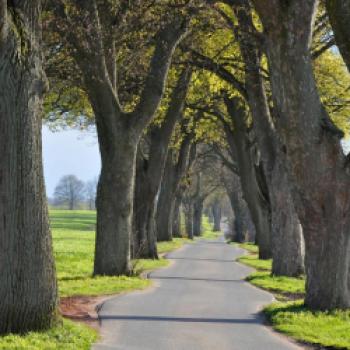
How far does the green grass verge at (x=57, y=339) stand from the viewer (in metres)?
8.06

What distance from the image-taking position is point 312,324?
11117mm

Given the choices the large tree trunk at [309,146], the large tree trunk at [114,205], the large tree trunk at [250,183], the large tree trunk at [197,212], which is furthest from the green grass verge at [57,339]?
the large tree trunk at [197,212]

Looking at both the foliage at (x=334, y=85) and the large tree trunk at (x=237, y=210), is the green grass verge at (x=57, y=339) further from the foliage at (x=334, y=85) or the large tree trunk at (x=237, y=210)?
the large tree trunk at (x=237, y=210)

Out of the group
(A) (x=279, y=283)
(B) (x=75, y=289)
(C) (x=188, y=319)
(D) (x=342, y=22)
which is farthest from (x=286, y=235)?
(D) (x=342, y=22)

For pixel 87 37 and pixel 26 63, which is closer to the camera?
pixel 26 63

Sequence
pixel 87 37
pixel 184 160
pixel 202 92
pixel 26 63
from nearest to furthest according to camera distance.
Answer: pixel 26 63 → pixel 87 37 → pixel 202 92 → pixel 184 160

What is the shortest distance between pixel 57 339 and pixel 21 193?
76.6 inches

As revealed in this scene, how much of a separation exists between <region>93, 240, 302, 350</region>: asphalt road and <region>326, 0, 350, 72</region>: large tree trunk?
449cm

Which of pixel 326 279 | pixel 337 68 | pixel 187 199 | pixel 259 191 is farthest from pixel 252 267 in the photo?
pixel 187 199

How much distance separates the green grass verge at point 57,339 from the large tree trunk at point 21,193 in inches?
9.3

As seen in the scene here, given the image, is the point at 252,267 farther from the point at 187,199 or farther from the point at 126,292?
the point at 187,199

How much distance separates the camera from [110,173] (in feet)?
57.8

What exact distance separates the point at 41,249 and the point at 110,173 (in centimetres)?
848

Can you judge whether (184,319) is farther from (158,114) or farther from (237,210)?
(237,210)
